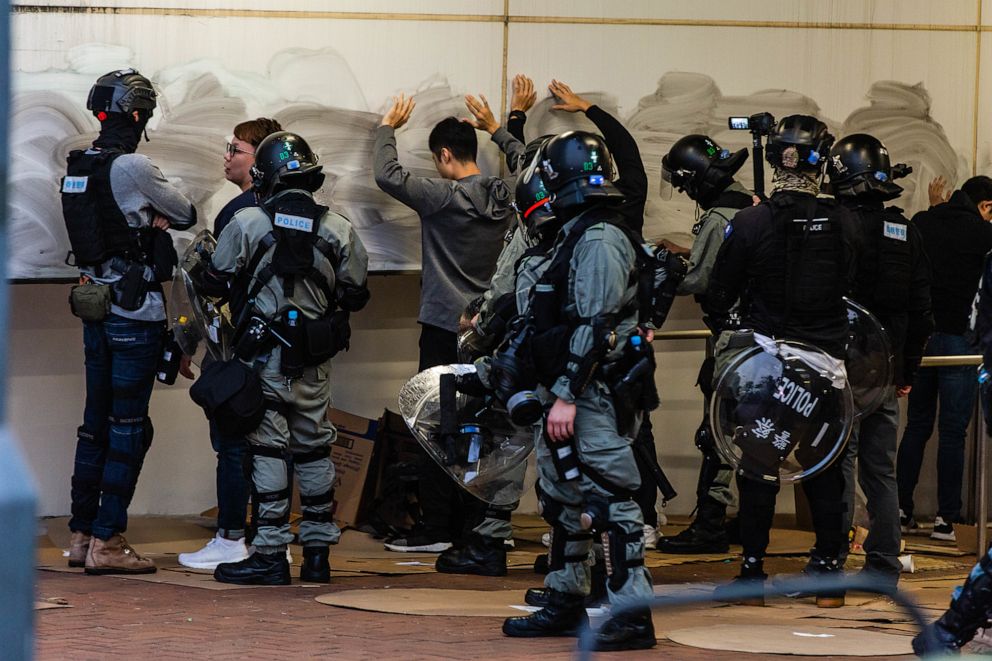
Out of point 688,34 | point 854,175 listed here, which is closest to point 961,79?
point 688,34

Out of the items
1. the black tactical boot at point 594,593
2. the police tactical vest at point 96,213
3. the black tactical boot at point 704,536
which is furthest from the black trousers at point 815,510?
the police tactical vest at point 96,213

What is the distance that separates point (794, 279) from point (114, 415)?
10.7 ft

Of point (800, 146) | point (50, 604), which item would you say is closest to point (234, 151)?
point (50, 604)

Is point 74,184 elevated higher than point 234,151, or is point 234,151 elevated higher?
point 234,151

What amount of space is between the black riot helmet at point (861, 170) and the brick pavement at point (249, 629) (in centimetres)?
245

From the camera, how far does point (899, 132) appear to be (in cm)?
905

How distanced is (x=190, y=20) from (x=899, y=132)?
418 centimetres

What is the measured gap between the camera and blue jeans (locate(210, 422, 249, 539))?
24.9 ft

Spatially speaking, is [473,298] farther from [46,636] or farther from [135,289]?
[46,636]

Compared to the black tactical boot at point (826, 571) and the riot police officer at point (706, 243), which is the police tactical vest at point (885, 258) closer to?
the riot police officer at point (706, 243)

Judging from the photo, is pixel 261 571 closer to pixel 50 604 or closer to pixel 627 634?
pixel 50 604

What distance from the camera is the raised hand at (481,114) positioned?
27.7 feet

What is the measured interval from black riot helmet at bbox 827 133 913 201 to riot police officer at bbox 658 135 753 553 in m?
0.52

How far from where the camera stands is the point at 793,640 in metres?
5.95
